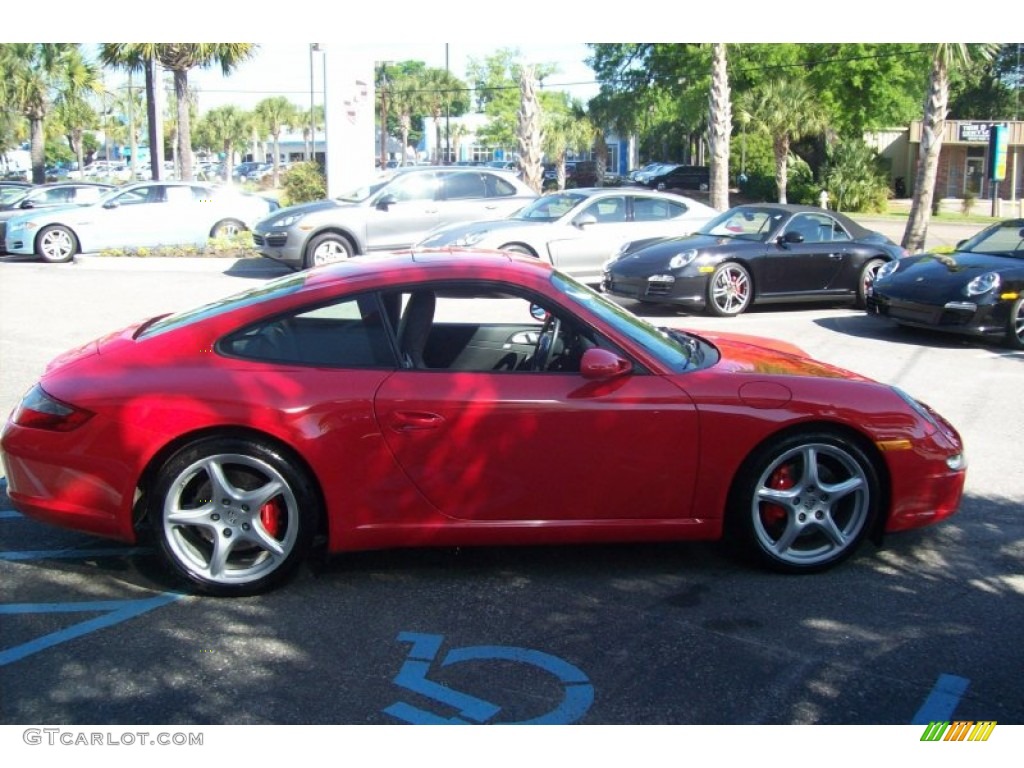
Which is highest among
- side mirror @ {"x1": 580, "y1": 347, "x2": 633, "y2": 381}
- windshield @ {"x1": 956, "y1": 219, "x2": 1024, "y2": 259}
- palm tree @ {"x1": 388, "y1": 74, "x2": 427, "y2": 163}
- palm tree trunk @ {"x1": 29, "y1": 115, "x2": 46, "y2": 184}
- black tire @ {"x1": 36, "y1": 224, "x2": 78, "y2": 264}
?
palm tree @ {"x1": 388, "y1": 74, "x2": 427, "y2": 163}

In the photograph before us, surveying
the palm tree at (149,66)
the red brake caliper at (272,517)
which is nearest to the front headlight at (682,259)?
the red brake caliper at (272,517)

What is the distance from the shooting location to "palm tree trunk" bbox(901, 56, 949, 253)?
20.4 metres

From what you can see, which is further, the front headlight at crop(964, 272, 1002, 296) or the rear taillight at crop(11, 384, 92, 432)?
the front headlight at crop(964, 272, 1002, 296)

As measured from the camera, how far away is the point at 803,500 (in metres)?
4.62

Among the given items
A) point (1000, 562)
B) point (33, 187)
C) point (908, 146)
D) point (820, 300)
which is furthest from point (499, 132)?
point (1000, 562)

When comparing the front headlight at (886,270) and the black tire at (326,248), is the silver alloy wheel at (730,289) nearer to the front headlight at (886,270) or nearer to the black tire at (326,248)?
the front headlight at (886,270)

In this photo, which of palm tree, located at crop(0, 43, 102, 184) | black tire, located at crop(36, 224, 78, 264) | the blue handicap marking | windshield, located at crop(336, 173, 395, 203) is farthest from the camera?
palm tree, located at crop(0, 43, 102, 184)

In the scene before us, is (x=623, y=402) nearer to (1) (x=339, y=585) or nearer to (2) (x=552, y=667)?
(2) (x=552, y=667)

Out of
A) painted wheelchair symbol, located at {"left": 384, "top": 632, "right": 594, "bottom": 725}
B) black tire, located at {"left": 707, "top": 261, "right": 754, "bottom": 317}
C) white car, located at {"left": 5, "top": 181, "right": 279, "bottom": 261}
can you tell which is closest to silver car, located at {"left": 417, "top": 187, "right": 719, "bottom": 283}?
black tire, located at {"left": 707, "top": 261, "right": 754, "bottom": 317}

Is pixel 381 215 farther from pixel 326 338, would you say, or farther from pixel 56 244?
pixel 326 338

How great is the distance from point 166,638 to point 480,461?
1.41 metres

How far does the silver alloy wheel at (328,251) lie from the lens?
53.5 feet

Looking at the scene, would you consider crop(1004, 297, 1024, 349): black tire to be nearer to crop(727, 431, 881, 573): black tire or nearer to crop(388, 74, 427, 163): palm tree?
crop(727, 431, 881, 573): black tire

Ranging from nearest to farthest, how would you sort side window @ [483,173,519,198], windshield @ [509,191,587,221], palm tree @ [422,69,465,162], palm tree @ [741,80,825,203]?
windshield @ [509,191,587,221] < side window @ [483,173,519,198] < palm tree @ [741,80,825,203] < palm tree @ [422,69,465,162]
